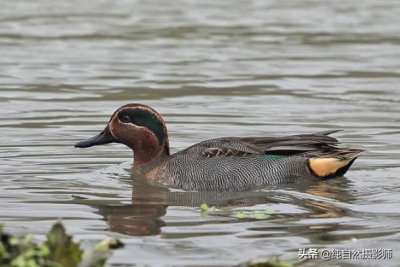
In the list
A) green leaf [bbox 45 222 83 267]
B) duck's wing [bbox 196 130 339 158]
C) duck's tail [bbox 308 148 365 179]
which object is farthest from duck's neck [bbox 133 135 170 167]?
green leaf [bbox 45 222 83 267]

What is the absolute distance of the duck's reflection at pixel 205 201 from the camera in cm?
910

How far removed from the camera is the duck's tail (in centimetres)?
1073

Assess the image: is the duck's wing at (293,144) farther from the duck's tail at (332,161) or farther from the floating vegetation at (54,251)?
the floating vegetation at (54,251)

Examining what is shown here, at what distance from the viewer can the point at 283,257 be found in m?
7.83

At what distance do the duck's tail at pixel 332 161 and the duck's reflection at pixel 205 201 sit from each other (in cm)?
11

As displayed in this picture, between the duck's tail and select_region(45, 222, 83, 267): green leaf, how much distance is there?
424 cm

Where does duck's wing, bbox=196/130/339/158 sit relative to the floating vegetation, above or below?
above

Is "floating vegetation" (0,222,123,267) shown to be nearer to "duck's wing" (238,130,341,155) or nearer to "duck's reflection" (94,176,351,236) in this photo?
"duck's reflection" (94,176,351,236)

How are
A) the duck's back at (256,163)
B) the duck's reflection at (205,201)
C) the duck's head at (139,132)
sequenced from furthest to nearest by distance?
1. the duck's head at (139,132)
2. the duck's back at (256,163)
3. the duck's reflection at (205,201)

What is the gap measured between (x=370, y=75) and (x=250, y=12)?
19.3ft

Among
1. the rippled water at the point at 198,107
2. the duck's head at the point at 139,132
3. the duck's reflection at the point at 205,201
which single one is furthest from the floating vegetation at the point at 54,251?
the duck's head at the point at 139,132

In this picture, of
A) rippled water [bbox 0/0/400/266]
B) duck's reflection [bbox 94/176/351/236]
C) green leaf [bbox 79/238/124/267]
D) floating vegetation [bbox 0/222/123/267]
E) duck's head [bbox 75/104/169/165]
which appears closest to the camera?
floating vegetation [bbox 0/222/123/267]

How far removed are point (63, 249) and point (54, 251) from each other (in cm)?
5

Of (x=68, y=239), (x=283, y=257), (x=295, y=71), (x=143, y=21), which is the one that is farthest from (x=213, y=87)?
(x=68, y=239)
